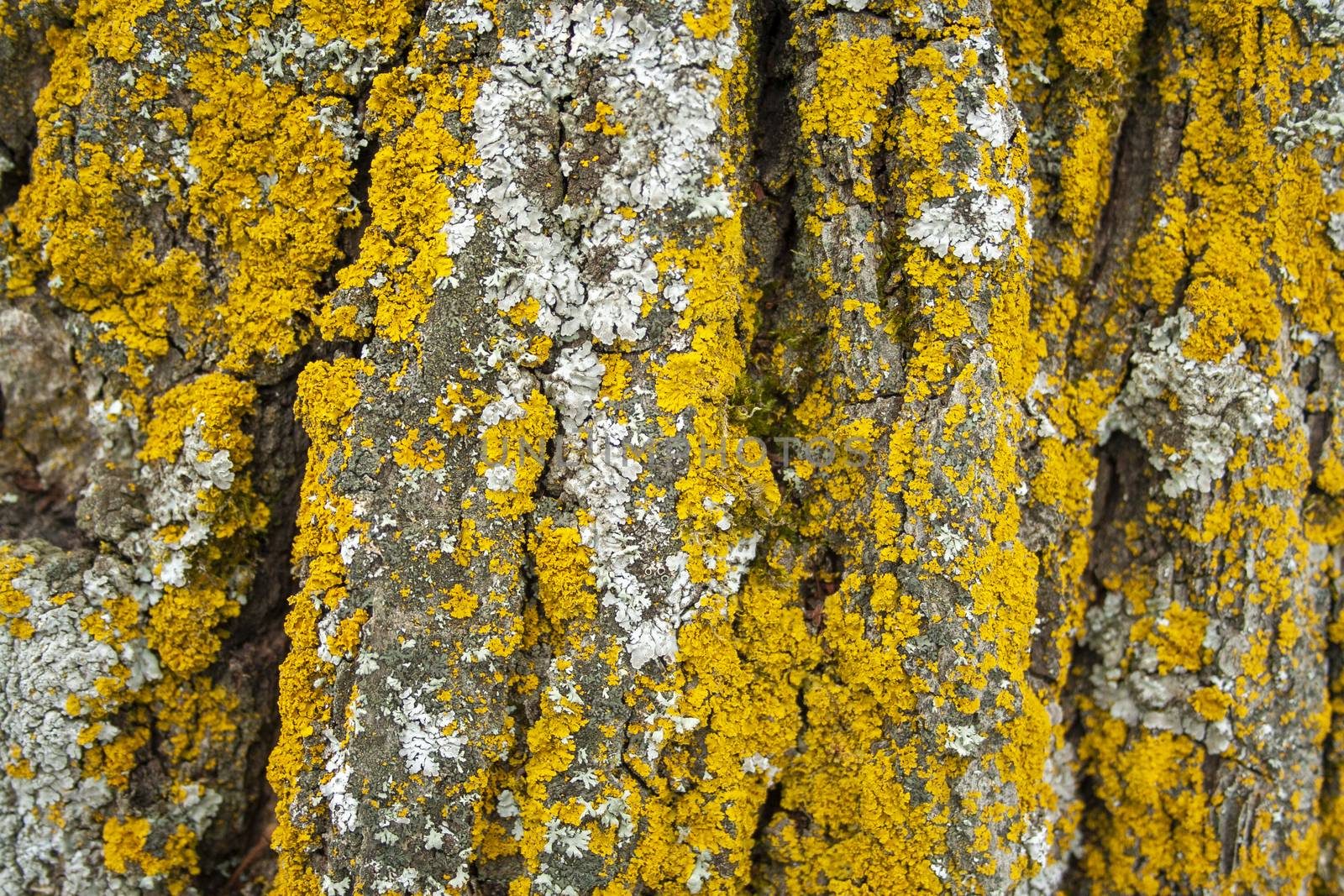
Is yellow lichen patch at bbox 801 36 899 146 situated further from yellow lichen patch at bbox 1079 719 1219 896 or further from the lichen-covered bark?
yellow lichen patch at bbox 1079 719 1219 896

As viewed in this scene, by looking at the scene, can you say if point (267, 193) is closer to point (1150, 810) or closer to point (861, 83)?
point (861, 83)

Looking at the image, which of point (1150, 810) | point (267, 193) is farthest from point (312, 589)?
point (1150, 810)

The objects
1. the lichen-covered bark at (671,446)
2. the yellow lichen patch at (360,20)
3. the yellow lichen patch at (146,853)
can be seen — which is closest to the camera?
the lichen-covered bark at (671,446)

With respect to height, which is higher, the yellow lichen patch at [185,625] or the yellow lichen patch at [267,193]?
the yellow lichen patch at [267,193]

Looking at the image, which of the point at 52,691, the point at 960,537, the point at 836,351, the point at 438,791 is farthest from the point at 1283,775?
the point at 52,691

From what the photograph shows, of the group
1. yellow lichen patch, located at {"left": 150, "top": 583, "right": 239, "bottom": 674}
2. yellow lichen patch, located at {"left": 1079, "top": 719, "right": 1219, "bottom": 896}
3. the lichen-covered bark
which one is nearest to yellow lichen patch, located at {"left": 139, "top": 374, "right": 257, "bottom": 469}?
the lichen-covered bark

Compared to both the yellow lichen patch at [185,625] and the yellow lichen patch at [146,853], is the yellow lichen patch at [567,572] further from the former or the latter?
the yellow lichen patch at [146,853]

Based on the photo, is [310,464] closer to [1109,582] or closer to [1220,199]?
[1109,582]

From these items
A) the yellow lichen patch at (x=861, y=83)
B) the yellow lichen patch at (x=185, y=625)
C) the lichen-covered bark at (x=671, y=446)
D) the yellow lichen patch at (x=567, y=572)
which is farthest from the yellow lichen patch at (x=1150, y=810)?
the yellow lichen patch at (x=185, y=625)

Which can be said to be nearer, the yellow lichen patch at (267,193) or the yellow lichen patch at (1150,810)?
the yellow lichen patch at (267,193)
